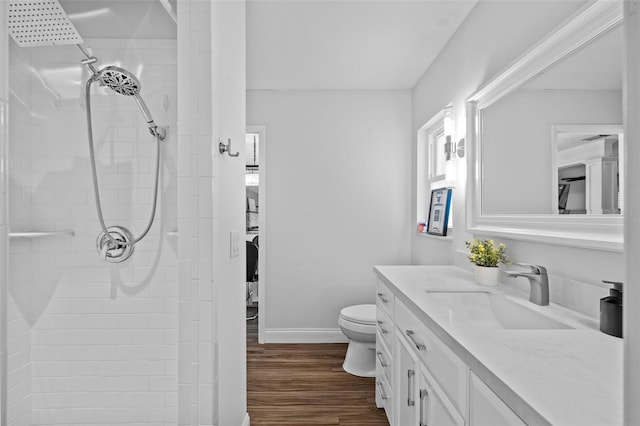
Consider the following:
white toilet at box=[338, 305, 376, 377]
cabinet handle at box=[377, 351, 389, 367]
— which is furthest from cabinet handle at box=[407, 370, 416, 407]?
white toilet at box=[338, 305, 376, 377]

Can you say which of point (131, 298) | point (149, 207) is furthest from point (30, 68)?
point (131, 298)

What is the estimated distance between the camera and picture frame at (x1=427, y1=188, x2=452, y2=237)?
2.79 metres

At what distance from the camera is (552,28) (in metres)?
1.53

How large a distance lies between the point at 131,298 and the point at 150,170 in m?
0.65

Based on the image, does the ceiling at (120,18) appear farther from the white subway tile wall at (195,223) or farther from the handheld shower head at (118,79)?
the white subway tile wall at (195,223)

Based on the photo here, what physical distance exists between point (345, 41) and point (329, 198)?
1.39 m

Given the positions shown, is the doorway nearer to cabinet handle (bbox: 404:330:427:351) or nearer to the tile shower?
the tile shower

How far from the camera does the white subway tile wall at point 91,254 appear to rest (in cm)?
188

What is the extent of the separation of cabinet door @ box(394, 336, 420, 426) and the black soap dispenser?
630 millimetres

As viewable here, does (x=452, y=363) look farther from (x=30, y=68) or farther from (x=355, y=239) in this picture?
(x=355, y=239)

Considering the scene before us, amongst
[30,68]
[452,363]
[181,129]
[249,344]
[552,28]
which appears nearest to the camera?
[452,363]

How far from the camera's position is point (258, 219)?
3.95m

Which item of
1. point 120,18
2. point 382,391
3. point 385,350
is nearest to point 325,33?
point 120,18

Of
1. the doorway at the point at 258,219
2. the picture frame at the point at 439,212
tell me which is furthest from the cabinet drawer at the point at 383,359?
the doorway at the point at 258,219
